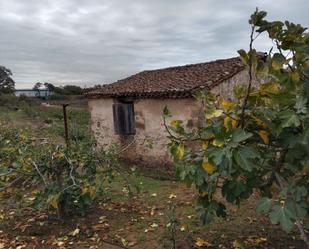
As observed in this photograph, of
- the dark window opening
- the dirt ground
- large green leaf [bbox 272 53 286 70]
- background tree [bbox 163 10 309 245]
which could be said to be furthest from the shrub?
the dark window opening

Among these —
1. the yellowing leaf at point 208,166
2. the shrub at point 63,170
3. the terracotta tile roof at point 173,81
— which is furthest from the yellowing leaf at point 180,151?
the terracotta tile roof at point 173,81

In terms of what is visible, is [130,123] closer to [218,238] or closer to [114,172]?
[114,172]

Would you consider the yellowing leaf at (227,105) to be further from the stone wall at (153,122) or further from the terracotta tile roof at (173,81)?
the stone wall at (153,122)

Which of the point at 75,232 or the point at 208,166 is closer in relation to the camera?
the point at 208,166

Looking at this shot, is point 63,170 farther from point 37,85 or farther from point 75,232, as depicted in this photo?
point 37,85

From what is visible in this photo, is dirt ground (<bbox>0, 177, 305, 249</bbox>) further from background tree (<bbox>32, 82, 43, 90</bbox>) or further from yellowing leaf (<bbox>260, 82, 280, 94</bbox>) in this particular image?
background tree (<bbox>32, 82, 43, 90</bbox>)

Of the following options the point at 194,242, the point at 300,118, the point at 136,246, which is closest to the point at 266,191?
the point at 300,118

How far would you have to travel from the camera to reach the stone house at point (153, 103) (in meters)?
9.78

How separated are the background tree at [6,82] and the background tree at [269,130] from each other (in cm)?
2850

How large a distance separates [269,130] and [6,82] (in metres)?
30.2

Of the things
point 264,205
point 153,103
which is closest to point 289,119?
point 264,205

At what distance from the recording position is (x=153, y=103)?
10.7 metres

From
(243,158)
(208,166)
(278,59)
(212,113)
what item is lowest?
(208,166)

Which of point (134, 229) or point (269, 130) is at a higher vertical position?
point (269, 130)
